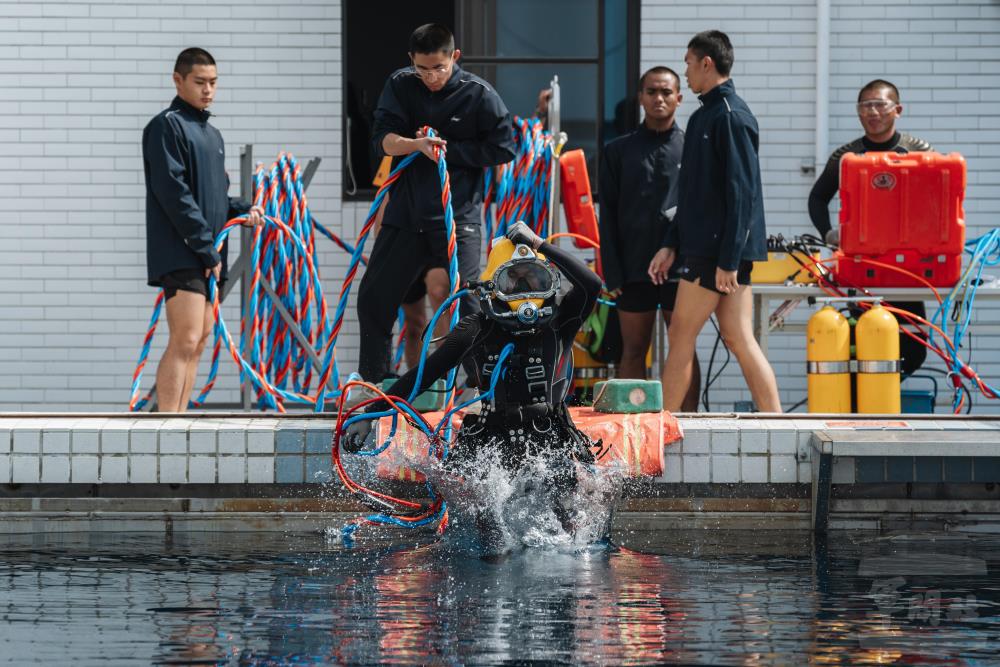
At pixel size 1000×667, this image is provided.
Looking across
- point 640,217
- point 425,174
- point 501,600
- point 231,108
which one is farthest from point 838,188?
point 501,600

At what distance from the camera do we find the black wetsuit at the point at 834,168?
7.94 metres

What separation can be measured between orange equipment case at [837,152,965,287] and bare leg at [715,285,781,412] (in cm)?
106

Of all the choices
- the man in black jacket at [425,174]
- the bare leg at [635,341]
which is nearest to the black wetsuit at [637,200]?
the bare leg at [635,341]

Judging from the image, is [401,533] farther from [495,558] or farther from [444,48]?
[444,48]

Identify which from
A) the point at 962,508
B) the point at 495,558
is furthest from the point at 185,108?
the point at 962,508

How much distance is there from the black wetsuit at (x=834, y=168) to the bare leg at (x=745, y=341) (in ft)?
5.13

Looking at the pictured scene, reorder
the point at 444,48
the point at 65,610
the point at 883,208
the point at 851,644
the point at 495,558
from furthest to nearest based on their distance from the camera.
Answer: the point at 883,208, the point at 444,48, the point at 495,558, the point at 65,610, the point at 851,644

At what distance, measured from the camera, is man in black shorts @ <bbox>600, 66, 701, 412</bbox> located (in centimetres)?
757

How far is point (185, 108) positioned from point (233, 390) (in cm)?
255

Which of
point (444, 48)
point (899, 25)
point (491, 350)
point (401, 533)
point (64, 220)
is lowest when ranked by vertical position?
point (401, 533)

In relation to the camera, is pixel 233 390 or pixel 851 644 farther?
pixel 233 390

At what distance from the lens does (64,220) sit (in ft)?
30.1

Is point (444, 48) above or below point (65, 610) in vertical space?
above

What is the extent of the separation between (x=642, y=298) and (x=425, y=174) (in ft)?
4.64
